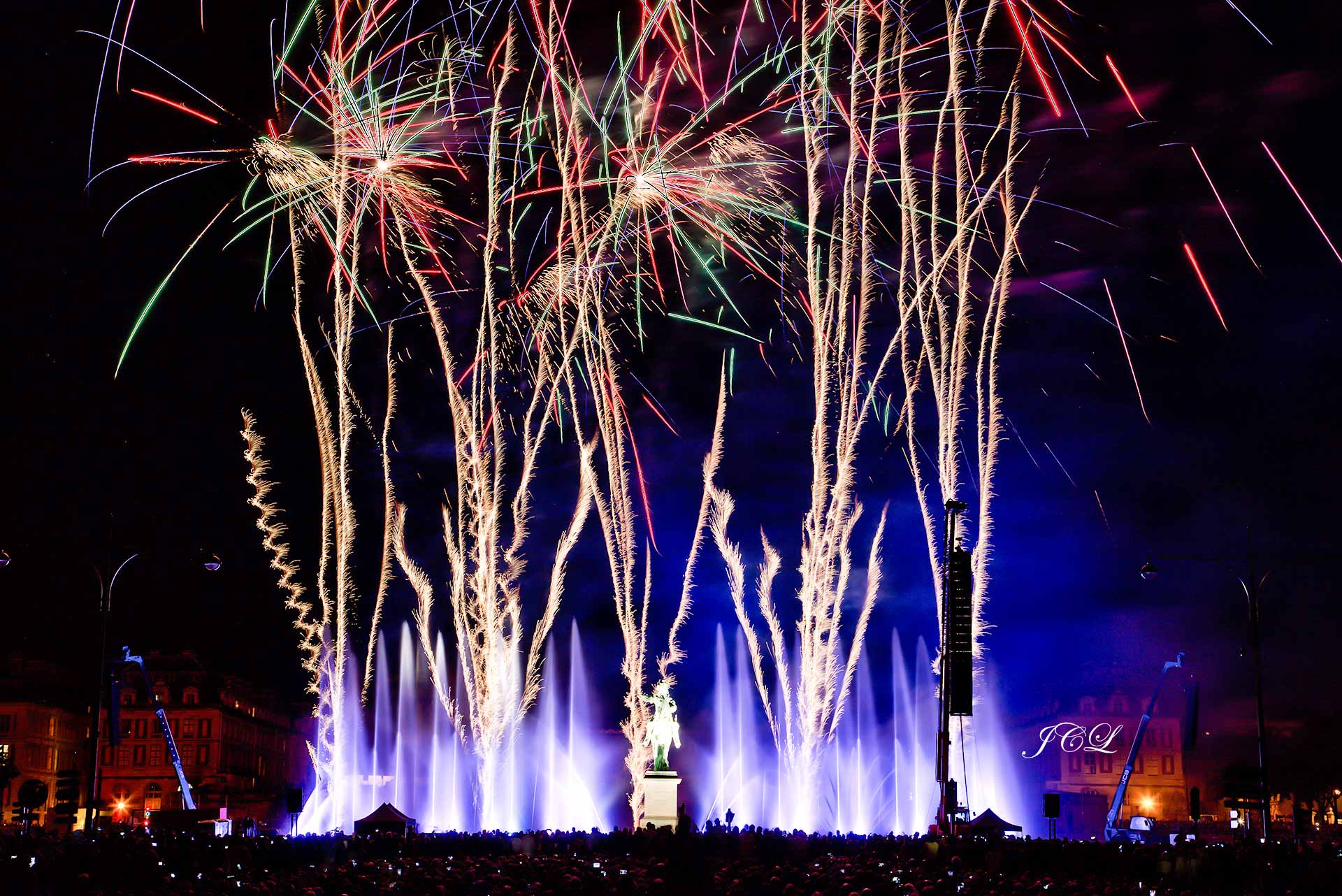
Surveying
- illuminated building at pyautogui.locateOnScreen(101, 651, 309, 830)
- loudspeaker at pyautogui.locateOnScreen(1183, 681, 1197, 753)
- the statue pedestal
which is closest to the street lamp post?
the statue pedestal

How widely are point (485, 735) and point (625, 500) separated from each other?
273 inches

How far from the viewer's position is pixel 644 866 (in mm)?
18797

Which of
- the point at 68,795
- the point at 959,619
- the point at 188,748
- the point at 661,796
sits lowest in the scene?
the point at 68,795

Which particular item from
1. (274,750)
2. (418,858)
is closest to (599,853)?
(418,858)

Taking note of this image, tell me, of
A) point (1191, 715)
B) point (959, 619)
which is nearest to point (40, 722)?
point (1191, 715)

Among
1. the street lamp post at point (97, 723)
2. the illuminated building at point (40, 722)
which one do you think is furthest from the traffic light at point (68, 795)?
the illuminated building at point (40, 722)

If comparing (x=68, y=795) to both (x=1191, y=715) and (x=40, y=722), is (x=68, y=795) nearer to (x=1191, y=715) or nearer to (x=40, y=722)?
(x=1191, y=715)

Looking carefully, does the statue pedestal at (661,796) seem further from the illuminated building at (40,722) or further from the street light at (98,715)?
the illuminated building at (40,722)

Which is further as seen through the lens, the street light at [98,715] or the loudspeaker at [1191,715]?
the loudspeaker at [1191,715]

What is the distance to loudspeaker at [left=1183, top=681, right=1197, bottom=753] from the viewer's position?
1230 inches

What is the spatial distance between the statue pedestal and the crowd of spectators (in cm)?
613

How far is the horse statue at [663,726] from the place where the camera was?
33.5m

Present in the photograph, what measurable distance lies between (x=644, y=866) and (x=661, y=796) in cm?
1483

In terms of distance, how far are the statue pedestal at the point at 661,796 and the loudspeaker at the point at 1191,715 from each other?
12.4 metres
